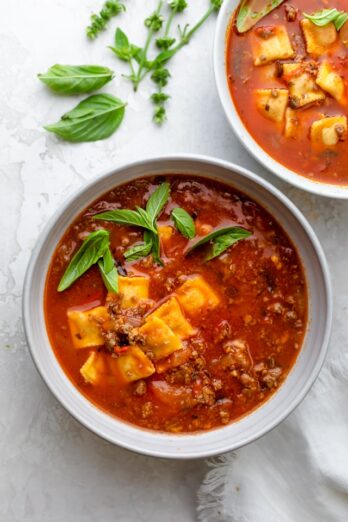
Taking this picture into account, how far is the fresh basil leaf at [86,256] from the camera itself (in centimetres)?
323

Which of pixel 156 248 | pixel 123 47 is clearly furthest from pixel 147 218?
pixel 123 47

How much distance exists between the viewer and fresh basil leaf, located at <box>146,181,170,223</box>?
10.7ft

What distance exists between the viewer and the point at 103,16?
143 inches

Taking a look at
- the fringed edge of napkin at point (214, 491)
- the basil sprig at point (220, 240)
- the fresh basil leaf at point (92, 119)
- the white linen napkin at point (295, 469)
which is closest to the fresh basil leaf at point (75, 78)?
the fresh basil leaf at point (92, 119)

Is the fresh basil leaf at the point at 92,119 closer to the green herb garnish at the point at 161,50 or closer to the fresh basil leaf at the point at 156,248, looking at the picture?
the green herb garnish at the point at 161,50

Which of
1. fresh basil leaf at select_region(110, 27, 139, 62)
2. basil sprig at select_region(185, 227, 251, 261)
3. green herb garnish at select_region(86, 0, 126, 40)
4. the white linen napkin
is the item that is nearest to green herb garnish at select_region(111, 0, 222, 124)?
fresh basil leaf at select_region(110, 27, 139, 62)

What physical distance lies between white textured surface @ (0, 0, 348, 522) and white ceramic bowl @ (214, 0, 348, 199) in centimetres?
21

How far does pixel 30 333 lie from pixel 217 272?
92 centimetres

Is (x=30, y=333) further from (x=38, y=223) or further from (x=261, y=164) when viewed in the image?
(x=261, y=164)

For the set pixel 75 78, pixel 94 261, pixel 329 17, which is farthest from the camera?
pixel 75 78

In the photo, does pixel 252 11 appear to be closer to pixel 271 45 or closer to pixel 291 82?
pixel 271 45

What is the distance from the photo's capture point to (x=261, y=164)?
11.2ft

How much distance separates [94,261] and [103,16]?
1333mm

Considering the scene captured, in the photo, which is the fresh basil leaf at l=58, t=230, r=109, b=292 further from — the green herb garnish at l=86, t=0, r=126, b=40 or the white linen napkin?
the white linen napkin
